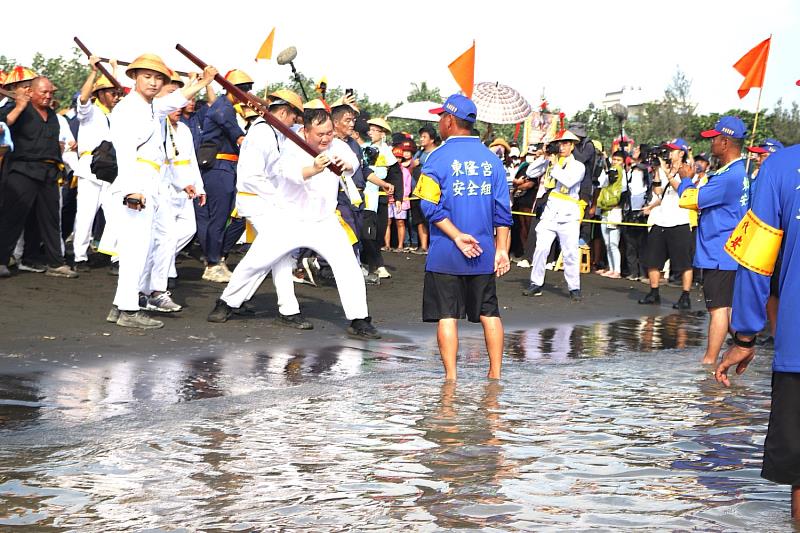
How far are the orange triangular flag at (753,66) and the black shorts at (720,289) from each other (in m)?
6.68

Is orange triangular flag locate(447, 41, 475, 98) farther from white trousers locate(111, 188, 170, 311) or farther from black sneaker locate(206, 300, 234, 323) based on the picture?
white trousers locate(111, 188, 170, 311)

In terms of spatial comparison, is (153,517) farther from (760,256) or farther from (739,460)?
(739,460)

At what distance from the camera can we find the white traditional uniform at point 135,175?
10.1 m

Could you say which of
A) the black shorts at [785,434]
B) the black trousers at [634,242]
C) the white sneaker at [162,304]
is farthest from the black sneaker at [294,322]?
the black trousers at [634,242]

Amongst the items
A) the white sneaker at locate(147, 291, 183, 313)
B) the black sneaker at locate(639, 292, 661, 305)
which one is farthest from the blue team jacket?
the black sneaker at locate(639, 292, 661, 305)

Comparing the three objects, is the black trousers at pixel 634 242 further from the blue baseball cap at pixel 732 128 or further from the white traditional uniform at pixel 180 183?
the blue baseball cap at pixel 732 128

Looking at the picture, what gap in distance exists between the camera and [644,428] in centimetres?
707

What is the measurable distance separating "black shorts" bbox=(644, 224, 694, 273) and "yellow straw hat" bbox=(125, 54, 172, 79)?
7358 mm

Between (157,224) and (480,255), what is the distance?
4.38 m

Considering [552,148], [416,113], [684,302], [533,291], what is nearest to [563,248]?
[533,291]

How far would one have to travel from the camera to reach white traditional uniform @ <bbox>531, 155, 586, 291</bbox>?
15.2 m

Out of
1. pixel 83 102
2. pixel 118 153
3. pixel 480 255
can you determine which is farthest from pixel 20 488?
pixel 83 102

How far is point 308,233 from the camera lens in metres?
10.6

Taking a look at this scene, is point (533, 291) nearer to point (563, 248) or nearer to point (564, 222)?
point (563, 248)
